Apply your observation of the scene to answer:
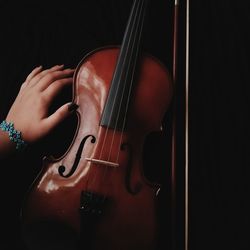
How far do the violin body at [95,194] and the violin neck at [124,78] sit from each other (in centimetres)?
2

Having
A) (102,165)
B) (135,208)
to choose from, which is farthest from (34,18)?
(135,208)

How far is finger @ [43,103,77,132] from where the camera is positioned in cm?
85

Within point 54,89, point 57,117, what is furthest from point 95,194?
point 54,89

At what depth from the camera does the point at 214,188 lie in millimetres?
1062

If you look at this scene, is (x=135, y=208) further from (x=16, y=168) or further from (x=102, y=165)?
(x=16, y=168)

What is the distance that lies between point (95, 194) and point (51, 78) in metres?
0.44

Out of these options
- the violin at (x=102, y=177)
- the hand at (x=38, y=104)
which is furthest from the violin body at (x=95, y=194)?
the hand at (x=38, y=104)

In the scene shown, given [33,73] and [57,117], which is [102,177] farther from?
[33,73]

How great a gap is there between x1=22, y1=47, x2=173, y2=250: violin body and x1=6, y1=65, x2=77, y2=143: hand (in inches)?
5.0

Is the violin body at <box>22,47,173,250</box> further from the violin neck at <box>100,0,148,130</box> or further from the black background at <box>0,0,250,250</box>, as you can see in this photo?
the black background at <box>0,0,250,250</box>

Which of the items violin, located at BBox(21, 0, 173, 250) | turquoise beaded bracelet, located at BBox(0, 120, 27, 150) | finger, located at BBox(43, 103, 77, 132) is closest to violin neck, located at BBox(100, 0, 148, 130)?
violin, located at BBox(21, 0, 173, 250)

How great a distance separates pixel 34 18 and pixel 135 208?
84 cm

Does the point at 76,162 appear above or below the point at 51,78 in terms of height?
below

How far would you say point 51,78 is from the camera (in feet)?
3.15
